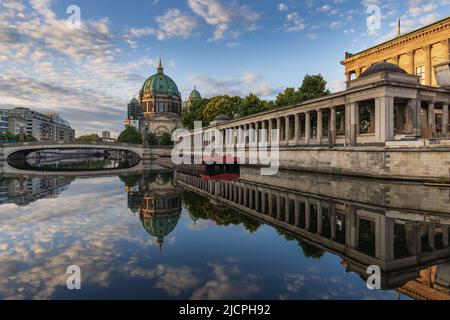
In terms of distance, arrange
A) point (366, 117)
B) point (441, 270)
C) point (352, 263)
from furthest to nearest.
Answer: point (366, 117), point (352, 263), point (441, 270)

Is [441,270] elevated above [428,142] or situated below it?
below

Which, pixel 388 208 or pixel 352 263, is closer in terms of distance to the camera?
pixel 352 263

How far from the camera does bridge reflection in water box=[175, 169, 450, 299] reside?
278 inches

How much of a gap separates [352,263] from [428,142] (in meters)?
20.2

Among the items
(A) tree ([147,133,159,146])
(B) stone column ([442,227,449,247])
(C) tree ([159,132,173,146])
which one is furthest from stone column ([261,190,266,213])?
(A) tree ([147,133,159,146])

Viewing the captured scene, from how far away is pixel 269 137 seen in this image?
54.0m

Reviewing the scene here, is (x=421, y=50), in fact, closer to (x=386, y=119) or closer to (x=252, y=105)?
(x=386, y=119)

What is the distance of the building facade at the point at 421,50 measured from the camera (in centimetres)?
4316

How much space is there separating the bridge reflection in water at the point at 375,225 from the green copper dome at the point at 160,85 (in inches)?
5900

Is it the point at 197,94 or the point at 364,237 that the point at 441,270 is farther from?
the point at 197,94

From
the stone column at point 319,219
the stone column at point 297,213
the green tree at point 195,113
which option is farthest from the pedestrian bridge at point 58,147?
the stone column at point 319,219

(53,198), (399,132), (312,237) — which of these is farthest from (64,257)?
(399,132)

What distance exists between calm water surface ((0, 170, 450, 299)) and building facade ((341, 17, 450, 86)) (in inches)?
1484

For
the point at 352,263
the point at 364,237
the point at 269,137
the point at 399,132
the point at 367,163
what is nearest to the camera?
the point at 352,263
